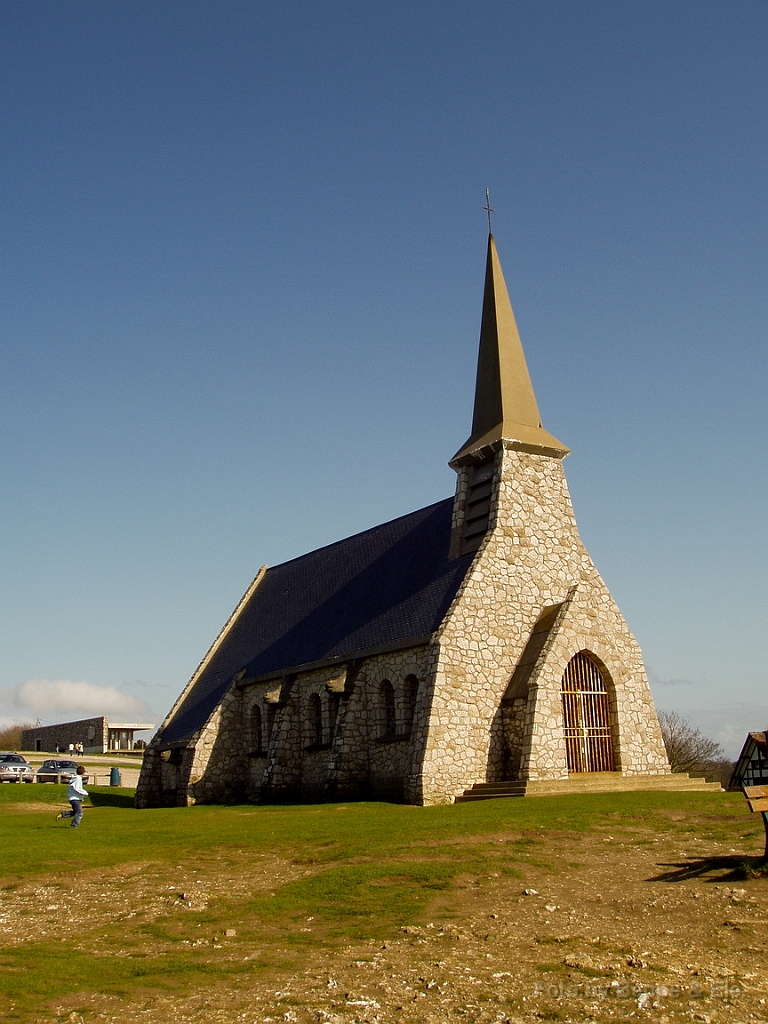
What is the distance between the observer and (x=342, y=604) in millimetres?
33281

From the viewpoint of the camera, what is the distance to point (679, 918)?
11.3 meters

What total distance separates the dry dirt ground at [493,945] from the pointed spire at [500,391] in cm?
1564

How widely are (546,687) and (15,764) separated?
1187 inches

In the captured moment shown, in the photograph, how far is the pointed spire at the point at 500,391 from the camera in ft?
96.7

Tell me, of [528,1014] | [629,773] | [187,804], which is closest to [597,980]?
[528,1014]

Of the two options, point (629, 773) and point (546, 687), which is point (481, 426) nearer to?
point (546, 687)

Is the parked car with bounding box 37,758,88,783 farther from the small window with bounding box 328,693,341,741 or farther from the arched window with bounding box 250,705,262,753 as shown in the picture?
the small window with bounding box 328,693,341,741

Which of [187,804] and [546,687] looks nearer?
[546,687]

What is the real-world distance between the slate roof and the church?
0.09 meters

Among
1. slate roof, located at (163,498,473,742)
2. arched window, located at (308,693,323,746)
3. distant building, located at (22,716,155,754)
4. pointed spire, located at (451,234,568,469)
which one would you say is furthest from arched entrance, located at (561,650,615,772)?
distant building, located at (22,716,155,754)

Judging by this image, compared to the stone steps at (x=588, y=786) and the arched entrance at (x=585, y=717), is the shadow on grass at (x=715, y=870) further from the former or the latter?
the arched entrance at (x=585, y=717)

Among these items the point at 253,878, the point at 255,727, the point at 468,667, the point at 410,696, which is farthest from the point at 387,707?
the point at 253,878

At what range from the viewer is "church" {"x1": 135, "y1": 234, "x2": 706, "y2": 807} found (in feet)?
82.3

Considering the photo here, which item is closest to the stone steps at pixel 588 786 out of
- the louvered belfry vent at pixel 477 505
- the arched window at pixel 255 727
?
the louvered belfry vent at pixel 477 505
